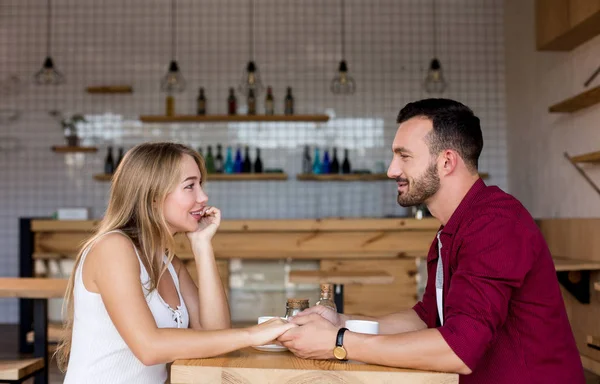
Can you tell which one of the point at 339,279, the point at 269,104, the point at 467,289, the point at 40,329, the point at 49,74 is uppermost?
the point at 49,74

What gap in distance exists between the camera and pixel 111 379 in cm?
164

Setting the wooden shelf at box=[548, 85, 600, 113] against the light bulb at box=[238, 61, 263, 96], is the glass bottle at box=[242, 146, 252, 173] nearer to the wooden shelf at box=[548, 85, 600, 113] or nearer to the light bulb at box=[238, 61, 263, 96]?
the light bulb at box=[238, 61, 263, 96]

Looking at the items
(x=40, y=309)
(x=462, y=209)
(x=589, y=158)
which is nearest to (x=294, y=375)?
(x=462, y=209)

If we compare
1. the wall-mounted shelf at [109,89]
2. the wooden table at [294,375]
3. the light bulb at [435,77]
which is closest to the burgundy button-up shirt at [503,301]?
the wooden table at [294,375]

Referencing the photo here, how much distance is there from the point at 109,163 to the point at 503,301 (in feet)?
17.8

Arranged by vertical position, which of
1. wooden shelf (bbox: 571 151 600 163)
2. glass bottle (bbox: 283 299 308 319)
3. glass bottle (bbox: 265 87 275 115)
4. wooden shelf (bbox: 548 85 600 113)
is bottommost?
glass bottle (bbox: 283 299 308 319)

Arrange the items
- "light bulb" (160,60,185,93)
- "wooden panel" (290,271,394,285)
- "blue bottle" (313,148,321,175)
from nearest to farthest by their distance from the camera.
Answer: "wooden panel" (290,271,394,285), "light bulb" (160,60,185,93), "blue bottle" (313,148,321,175)

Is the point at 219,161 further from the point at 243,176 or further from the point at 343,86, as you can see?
the point at 343,86

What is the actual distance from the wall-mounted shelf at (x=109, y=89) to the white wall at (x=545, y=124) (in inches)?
137

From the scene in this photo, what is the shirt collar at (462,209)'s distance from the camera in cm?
164

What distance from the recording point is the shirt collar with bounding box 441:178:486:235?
1.64m

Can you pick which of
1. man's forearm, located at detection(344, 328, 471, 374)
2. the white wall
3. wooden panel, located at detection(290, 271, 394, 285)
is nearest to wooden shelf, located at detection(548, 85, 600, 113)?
the white wall

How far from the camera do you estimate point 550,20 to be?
169 inches

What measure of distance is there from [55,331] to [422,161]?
3.77 m
